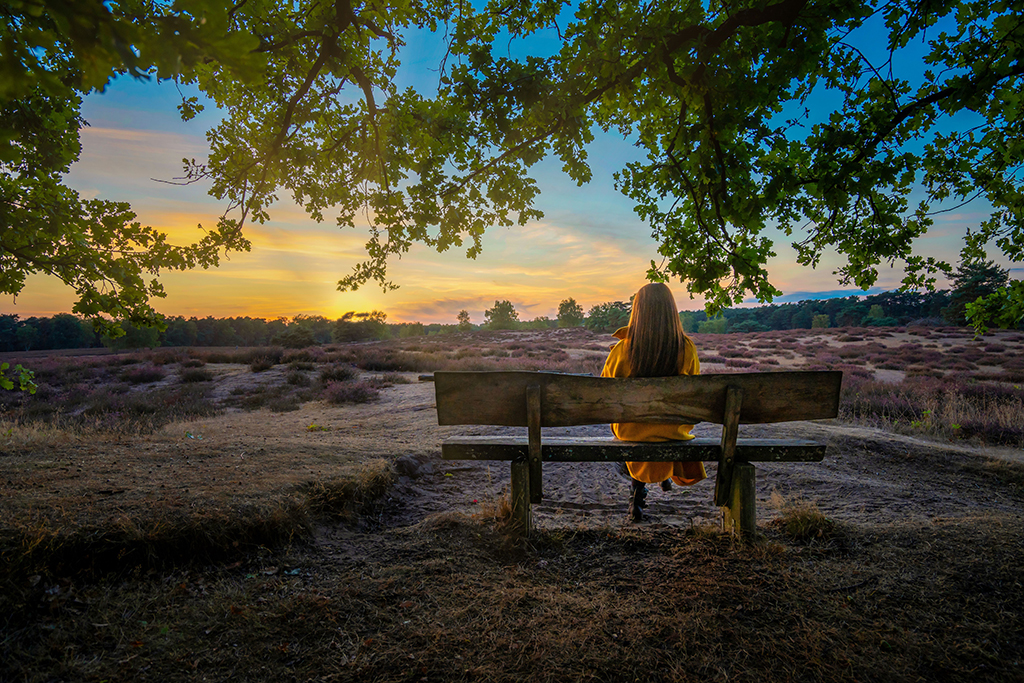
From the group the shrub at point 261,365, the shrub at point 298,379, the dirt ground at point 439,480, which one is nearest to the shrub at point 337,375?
the shrub at point 298,379

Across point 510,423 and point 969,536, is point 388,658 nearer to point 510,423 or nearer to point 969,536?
point 510,423

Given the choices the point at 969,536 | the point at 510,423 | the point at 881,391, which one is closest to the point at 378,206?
the point at 510,423

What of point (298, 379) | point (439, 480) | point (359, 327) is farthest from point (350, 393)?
point (359, 327)

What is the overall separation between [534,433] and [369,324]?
42.4 metres

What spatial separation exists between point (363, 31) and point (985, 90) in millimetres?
6176

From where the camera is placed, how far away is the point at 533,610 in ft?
7.22

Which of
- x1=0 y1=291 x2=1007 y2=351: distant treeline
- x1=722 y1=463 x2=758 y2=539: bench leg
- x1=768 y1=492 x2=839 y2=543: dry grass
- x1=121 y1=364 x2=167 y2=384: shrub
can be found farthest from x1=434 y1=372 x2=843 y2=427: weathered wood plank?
x1=0 y1=291 x2=1007 y2=351: distant treeline

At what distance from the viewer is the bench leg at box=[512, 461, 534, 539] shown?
119 inches

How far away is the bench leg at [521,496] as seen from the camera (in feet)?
9.89

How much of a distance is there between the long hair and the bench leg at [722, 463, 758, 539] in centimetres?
88

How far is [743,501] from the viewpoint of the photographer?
A: 9.55 ft

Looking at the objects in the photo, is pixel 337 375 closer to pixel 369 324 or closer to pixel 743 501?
pixel 743 501

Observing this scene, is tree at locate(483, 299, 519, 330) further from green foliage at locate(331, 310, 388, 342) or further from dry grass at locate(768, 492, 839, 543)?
dry grass at locate(768, 492, 839, 543)

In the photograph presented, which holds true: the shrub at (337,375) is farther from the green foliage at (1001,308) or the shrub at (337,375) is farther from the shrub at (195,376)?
the green foliage at (1001,308)
